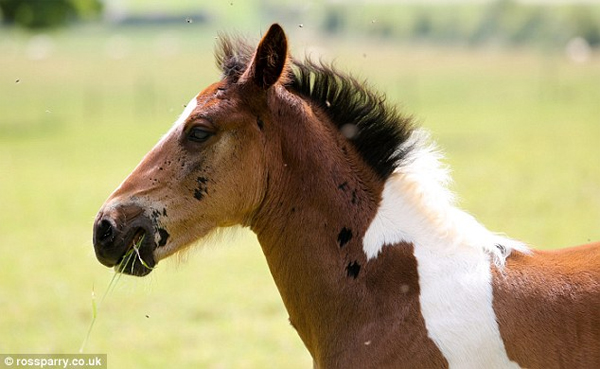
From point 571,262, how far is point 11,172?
68.2 ft

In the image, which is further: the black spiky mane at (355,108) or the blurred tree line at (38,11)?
the blurred tree line at (38,11)

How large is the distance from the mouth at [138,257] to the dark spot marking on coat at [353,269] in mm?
934

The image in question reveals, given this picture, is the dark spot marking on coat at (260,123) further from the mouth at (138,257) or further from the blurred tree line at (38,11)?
the blurred tree line at (38,11)

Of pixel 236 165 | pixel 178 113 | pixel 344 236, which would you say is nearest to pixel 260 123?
pixel 236 165

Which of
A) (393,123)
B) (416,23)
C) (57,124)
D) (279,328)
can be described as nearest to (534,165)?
(279,328)

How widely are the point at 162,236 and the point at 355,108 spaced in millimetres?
1157

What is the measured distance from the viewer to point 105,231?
Answer: 4.04 metres

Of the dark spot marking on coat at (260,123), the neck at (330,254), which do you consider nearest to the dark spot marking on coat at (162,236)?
the neck at (330,254)

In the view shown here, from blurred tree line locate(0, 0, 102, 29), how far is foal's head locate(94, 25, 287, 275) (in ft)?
117

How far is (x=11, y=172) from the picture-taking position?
22.7m

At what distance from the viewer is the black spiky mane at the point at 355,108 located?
4.25m

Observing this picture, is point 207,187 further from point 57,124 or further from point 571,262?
point 57,124

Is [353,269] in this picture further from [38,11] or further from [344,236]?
[38,11]

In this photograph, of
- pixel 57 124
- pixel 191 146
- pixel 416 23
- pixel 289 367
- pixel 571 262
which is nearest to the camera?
pixel 571 262
